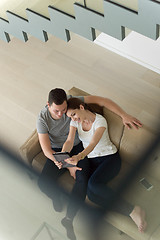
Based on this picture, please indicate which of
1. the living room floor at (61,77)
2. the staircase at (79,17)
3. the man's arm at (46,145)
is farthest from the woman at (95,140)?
the living room floor at (61,77)

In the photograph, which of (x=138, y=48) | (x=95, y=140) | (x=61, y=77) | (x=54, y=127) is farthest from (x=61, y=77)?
(x=95, y=140)

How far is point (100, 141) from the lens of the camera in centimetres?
159

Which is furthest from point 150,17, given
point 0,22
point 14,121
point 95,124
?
point 14,121

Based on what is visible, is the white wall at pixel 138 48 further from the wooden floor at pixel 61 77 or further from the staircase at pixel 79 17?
the staircase at pixel 79 17

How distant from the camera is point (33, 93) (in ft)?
7.77

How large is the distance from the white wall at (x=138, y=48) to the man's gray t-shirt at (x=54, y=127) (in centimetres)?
89

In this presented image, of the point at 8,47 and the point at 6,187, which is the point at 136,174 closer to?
the point at 6,187

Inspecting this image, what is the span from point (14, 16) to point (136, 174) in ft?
3.91

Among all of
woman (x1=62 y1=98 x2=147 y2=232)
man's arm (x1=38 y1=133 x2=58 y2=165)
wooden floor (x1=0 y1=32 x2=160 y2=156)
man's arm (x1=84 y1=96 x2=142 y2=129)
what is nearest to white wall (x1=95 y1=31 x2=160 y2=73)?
wooden floor (x1=0 y1=32 x2=160 y2=156)

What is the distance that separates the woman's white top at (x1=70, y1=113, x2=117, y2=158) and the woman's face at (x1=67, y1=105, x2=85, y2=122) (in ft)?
0.26

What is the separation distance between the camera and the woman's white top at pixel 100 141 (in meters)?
1.52

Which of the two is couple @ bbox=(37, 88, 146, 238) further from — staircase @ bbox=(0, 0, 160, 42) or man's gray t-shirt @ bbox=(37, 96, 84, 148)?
staircase @ bbox=(0, 0, 160, 42)

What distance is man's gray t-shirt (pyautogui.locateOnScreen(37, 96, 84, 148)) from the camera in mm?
1542

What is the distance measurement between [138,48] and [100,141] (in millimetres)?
974
